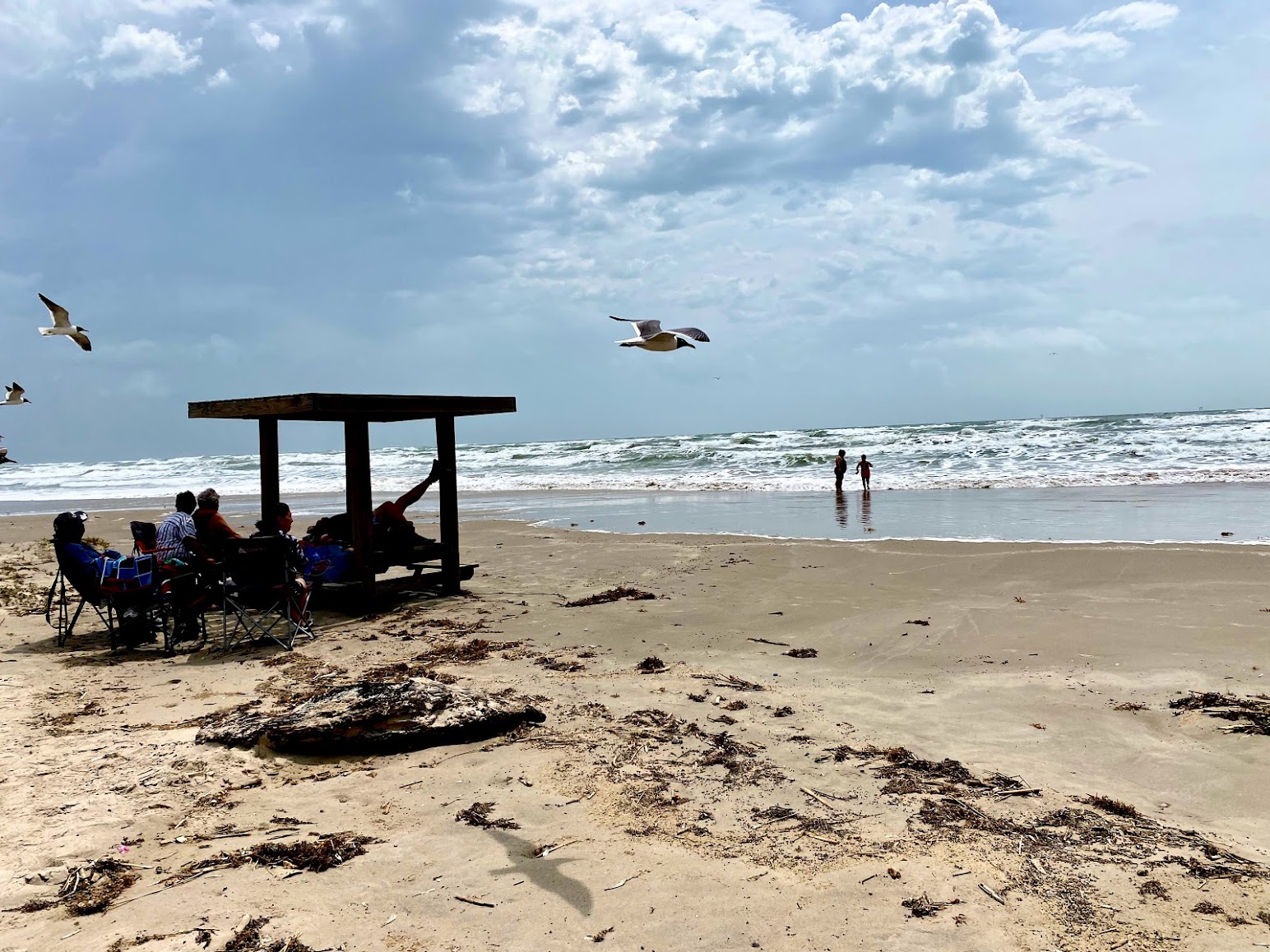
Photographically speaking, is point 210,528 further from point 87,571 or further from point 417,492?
point 417,492

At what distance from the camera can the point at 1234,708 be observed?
474 centimetres

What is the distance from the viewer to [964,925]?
8.98 ft

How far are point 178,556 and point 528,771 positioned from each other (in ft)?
14.0

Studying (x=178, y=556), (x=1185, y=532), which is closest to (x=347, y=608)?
(x=178, y=556)

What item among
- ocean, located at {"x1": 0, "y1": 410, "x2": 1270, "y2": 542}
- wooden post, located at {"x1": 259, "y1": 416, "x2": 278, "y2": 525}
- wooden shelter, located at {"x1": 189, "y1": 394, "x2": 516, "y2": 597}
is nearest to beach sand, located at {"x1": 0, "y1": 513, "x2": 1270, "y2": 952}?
wooden shelter, located at {"x1": 189, "y1": 394, "x2": 516, "y2": 597}

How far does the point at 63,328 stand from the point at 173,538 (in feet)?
8.72

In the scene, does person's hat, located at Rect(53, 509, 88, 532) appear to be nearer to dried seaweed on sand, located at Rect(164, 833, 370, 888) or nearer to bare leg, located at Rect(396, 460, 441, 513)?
bare leg, located at Rect(396, 460, 441, 513)

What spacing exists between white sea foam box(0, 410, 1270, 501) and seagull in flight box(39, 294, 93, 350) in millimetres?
19409

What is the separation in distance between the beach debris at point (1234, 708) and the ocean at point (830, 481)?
7.38 metres

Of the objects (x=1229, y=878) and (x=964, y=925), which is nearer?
(x=964, y=925)

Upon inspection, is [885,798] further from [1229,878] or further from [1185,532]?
[1185,532]

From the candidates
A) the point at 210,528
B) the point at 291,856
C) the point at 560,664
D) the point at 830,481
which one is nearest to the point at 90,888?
the point at 291,856

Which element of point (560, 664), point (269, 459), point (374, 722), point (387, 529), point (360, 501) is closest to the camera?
point (374, 722)

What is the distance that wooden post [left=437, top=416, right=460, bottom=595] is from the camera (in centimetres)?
872
